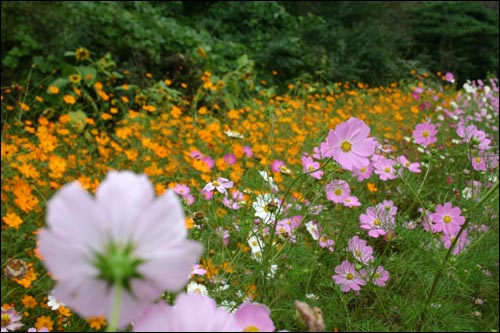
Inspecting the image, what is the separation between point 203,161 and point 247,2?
15.0ft

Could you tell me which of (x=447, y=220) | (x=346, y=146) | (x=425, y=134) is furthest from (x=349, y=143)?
(x=425, y=134)

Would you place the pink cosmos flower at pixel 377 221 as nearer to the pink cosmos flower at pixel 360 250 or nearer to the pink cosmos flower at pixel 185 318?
the pink cosmos flower at pixel 360 250

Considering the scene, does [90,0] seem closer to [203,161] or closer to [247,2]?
[247,2]

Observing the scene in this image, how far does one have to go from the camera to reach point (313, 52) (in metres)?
5.60

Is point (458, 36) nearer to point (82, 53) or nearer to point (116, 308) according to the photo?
point (82, 53)

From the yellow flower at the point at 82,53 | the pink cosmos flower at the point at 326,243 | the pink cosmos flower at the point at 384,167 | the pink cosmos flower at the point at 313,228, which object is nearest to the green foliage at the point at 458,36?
the yellow flower at the point at 82,53

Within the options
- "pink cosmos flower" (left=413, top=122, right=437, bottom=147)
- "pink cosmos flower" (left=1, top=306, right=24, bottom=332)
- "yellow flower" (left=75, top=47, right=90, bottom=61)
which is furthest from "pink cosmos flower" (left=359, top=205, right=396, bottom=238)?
"yellow flower" (left=75, top=47, right=90, bottom=61)

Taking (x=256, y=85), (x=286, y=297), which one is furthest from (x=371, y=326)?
(x=256, y=85)

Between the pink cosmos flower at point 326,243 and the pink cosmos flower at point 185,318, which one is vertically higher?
the pink cosmos flower at point 326,243

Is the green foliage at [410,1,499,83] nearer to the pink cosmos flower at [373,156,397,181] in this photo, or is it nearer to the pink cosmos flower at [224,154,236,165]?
the pink cosmos flower at [224,154,236,165]

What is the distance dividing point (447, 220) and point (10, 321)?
1.09 m

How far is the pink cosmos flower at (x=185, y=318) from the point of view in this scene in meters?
0.20

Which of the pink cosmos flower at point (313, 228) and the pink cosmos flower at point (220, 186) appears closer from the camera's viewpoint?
the pink cosmos flower at point (220, 186)

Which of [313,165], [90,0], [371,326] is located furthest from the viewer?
[90,0]
